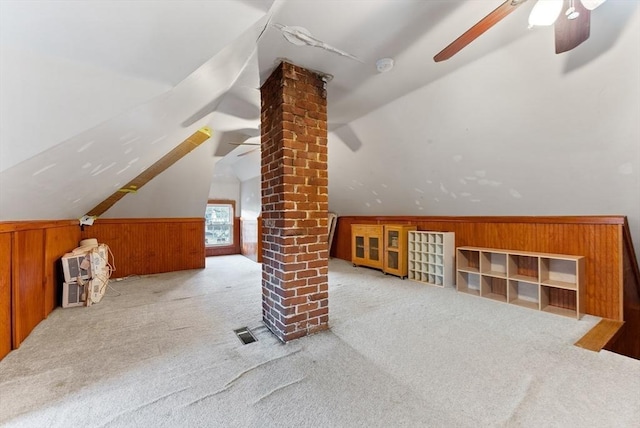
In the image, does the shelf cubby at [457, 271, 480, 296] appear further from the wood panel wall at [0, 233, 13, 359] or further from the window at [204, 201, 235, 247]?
the window at [204, 201, 235, 247]

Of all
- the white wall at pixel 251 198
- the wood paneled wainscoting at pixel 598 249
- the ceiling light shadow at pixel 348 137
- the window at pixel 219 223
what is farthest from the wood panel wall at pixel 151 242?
the wood paneled wainscoting at pixel 598 249

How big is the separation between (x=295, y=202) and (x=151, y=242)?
13.6ft

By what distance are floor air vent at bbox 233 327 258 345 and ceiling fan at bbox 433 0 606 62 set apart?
2572 millimetres

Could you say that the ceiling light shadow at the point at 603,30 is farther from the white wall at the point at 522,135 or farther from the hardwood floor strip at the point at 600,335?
the hardwood floor strip at the point at 600,335

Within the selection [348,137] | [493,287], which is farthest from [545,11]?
[493,287]

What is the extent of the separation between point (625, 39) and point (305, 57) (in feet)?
7.07

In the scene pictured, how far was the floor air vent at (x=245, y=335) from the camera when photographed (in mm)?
2340

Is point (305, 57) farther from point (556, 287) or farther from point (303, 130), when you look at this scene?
point (556, 287)

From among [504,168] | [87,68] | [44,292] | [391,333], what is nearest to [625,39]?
[504,168]

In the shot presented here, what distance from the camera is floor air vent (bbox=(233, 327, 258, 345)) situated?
2340mm

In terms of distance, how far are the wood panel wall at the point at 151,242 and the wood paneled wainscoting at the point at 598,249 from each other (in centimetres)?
532

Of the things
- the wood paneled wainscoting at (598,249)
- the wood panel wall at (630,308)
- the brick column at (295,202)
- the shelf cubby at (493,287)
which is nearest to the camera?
the brick column at (295,202)

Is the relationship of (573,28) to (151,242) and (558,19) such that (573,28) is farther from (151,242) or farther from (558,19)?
(151,242)

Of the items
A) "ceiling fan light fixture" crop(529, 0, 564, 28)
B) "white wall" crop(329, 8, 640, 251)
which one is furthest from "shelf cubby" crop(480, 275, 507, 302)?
"ceiling fan light fixture" crop(529, 0, 564, 28)
